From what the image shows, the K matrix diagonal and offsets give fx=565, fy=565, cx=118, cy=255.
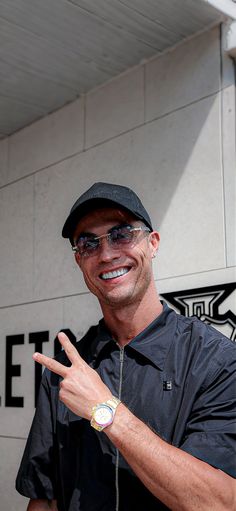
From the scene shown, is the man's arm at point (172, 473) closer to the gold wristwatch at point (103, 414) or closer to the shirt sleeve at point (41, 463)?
the gold wristwatch at point (103, 414)

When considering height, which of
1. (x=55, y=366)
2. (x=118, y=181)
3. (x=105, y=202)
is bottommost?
(x=55, y=366)

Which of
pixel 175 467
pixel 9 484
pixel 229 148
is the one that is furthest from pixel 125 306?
pixel 9 484

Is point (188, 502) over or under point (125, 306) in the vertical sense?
under

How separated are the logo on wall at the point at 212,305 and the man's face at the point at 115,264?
2.84 feet

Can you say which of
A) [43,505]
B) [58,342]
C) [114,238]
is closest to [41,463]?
[43,505]

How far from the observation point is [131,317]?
2.17 m

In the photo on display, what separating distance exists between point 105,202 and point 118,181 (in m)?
1.58

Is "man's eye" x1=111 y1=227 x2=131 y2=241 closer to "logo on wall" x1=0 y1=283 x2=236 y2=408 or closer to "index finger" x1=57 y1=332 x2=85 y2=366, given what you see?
"index finger" x1=57 y1=332 x2=85 y2=366

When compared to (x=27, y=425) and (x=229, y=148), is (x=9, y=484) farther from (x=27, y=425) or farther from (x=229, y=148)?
(x=229, y=148)

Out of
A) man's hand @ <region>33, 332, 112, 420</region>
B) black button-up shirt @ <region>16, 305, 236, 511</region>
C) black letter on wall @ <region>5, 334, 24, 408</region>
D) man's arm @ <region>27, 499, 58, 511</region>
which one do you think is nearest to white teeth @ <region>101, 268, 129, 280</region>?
black button-up shirt @ <region>16, 305, 236, 511</region>

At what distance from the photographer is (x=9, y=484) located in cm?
414

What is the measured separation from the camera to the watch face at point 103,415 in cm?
173

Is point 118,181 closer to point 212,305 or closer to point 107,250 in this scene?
point 212,305

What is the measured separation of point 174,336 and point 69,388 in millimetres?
440
